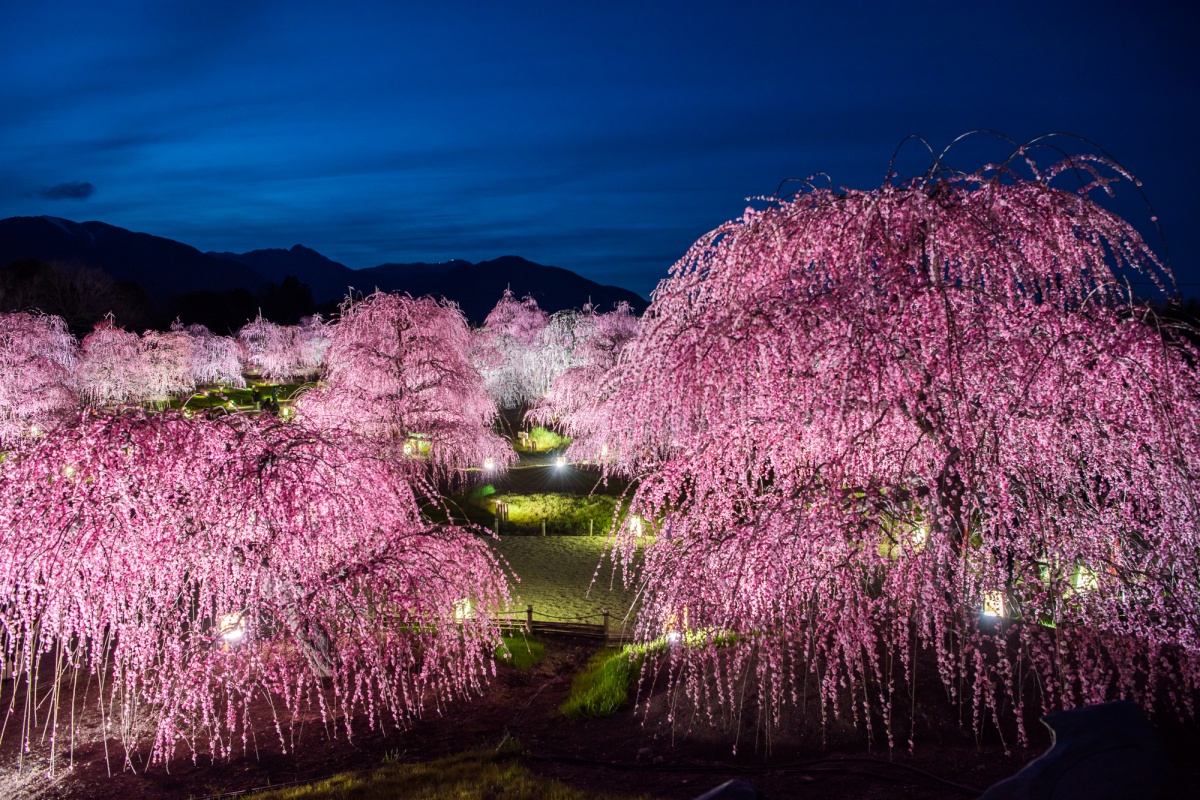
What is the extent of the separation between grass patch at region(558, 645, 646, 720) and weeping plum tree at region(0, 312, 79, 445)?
17535 millimetres

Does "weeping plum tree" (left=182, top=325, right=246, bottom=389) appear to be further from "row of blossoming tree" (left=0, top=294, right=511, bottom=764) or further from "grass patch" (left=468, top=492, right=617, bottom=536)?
"row of blossoming tree" (left=0, top=294, right=511, bottom=764)

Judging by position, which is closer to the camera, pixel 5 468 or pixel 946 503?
pixel 946 503

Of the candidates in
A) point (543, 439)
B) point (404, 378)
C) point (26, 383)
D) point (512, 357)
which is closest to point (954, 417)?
point (404, 378)

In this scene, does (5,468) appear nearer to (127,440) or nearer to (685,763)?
(127,440)

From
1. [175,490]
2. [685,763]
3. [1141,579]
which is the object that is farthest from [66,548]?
[1141,579]

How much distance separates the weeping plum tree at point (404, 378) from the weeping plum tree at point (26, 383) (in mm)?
9577

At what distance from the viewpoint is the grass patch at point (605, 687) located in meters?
8.81

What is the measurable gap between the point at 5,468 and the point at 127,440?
142cm

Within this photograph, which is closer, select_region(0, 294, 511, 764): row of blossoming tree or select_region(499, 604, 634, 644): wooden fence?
select_region(0, 294, 511, 764): row of blossoming tree

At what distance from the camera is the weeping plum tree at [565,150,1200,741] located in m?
5.44

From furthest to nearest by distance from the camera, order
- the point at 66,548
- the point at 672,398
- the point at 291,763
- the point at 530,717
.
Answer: the point at 530,717 → the point at 291,763 → the point at 66,548 → the point at 672,398

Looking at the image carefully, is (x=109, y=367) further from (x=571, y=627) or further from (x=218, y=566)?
(x=218, y=566)

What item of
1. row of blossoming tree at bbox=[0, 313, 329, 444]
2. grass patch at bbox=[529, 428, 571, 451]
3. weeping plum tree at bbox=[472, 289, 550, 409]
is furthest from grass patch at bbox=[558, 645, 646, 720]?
weeping plum tree at bbox=[472, 289, 550, 409]

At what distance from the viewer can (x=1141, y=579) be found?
597 cm
